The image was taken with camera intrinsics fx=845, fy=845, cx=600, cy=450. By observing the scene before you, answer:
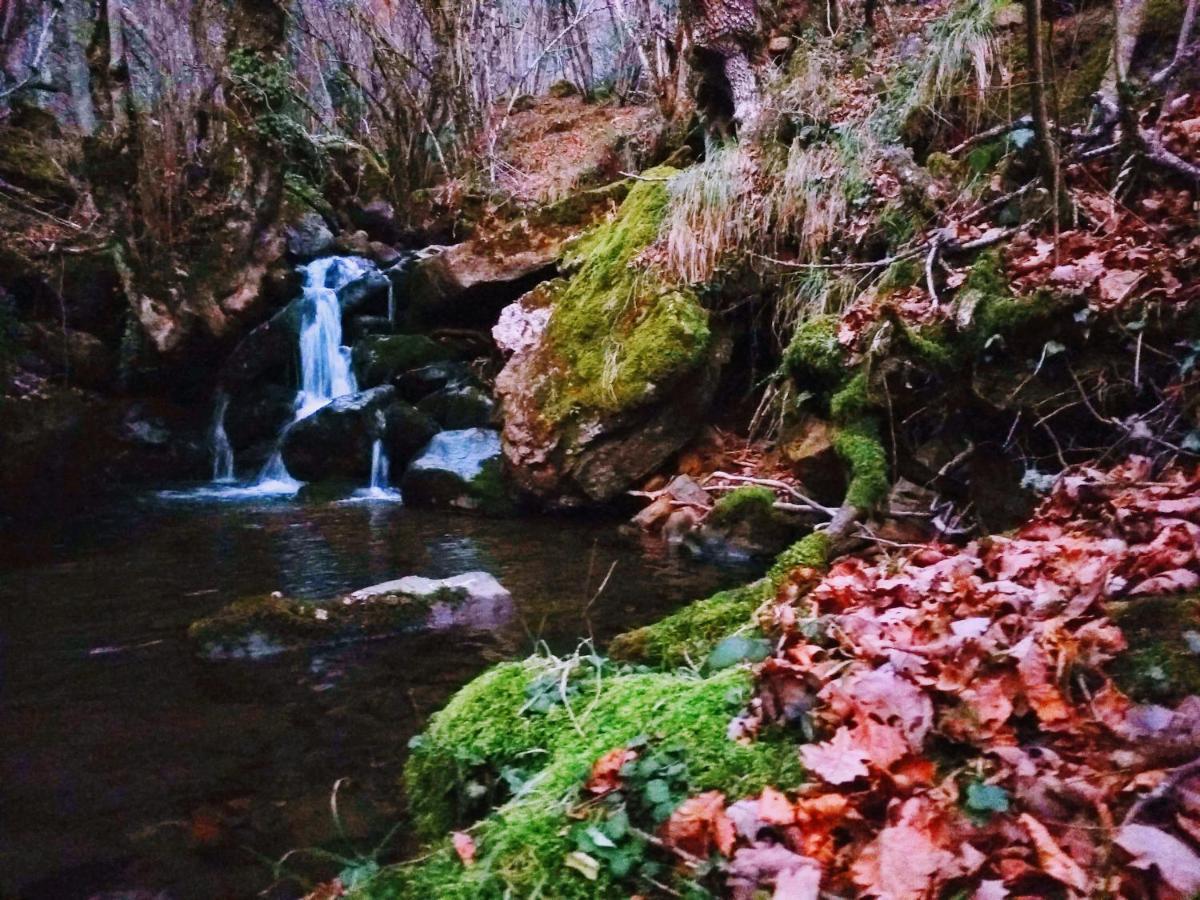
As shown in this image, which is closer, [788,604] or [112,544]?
[788,604]

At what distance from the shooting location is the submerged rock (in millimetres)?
4379

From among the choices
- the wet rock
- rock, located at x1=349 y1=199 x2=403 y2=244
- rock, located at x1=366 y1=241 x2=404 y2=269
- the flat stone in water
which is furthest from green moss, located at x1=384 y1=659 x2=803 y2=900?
rock, located at x1=349 y1=199 x2=403 y2=244

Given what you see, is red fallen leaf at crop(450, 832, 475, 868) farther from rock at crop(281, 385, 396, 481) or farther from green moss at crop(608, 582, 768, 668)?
rock at crop(281, 385, 396, 481)

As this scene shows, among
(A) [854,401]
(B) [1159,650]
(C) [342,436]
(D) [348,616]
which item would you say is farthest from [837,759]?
(C) [342,436]

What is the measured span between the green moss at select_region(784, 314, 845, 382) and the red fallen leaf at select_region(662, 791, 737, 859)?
3.95 metres

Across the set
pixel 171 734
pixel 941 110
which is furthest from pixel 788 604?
pixel 941 110

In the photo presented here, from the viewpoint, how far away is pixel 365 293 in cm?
1140

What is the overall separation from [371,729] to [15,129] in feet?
36.2

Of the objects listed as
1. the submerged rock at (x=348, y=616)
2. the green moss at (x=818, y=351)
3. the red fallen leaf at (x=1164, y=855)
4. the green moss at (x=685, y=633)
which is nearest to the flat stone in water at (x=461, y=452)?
the submerged rock at (x=348, y=616)

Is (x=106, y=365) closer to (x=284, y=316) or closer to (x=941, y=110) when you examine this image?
(x=284, y=316)

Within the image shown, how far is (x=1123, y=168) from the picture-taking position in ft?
13.0

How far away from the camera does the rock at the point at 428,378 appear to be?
32.8 ft

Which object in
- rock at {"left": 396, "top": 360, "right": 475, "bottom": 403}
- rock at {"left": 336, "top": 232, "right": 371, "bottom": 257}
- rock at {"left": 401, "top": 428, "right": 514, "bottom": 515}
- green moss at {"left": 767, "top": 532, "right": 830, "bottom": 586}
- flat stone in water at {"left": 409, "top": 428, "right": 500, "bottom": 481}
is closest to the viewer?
green moss at {"left": 767, "top": 532, "right": 830, "bottom": 586}

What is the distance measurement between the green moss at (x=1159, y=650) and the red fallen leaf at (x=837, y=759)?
1.67 feet
